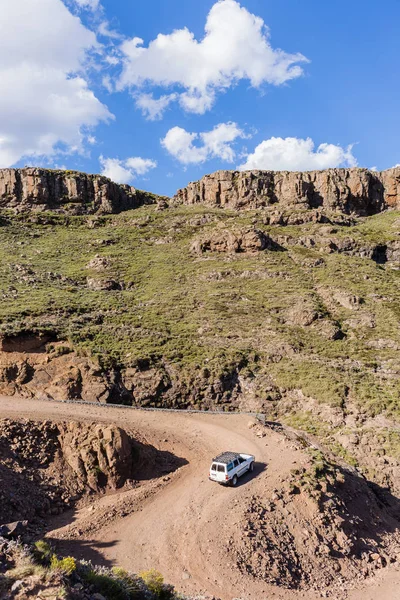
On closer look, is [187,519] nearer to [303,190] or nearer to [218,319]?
[218,319]

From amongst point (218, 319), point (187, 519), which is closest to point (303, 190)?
point (218, 319)

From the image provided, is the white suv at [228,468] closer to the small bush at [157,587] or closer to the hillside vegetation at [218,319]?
the hillside vegetation at [218,319]

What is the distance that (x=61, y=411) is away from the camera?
2381cm

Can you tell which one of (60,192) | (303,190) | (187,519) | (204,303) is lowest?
(187,519)

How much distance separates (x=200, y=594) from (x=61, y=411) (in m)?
14.0

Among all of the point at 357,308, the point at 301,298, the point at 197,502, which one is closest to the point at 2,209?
the point at 301,298

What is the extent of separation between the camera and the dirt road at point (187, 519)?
1384cm

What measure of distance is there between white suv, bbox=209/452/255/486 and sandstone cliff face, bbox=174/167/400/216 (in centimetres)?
5930

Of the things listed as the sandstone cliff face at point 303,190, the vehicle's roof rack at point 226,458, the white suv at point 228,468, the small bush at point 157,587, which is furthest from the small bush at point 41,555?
the sandstone cliff face at point 303,190

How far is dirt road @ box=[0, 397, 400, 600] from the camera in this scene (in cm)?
1384

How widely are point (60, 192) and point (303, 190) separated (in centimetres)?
4478

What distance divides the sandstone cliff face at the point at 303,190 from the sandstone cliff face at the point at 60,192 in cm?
1344

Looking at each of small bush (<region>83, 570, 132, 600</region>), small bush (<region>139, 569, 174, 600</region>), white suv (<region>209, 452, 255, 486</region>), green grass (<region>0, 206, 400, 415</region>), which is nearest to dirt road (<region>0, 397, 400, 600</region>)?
white suv (<region>209, 452, 255, 486</region>)

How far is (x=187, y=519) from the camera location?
16.4 m
